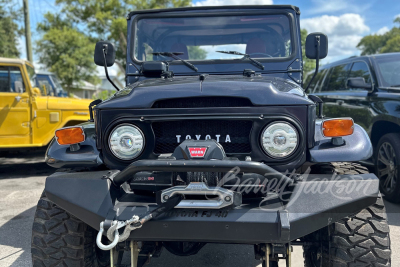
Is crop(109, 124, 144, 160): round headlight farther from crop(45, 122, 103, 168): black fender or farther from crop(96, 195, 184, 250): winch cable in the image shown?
crop(96, 195, 184, 250): winch cable

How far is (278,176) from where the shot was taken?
189 cm

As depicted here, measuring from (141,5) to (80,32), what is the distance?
4.96 m

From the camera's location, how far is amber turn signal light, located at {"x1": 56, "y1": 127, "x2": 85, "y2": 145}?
2.38 metres

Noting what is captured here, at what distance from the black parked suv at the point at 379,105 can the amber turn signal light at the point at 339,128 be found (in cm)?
262

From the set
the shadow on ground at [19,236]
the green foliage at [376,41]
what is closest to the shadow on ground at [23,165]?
the shadow on ground at [19,236]

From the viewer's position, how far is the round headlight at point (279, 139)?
2094 mm

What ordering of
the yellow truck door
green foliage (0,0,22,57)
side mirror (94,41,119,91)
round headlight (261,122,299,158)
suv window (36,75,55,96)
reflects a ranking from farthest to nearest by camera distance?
green foliage (0,0,22,57)
suv window (36,75,55,96)
the yellow truck door
side mirror (94,41,119,91)
round headlight (261,122,299,158)

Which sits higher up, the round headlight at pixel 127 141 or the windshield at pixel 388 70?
the windshield at pixel 388 70

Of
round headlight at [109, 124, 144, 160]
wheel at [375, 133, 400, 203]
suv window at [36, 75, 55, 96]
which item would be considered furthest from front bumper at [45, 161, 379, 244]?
suv window at [36, 75, 55, 96]

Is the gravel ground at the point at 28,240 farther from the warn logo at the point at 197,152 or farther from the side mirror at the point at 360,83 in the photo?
the side mirror at the point at 360,83

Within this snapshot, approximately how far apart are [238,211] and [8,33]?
24.2 metres

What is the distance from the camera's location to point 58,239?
7.42ft

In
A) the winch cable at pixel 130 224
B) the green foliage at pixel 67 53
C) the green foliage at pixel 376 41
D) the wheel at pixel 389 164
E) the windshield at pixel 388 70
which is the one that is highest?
the green foliage at pixel 376 41

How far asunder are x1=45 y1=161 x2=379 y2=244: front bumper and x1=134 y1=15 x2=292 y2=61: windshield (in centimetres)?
160
